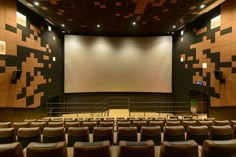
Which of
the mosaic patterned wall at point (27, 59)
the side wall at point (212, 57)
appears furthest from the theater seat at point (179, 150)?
the mosaic patterned wall at point (27, 59)

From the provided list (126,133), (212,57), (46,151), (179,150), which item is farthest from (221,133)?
(212,57)

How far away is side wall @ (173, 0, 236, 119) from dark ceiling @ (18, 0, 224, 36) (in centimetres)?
74

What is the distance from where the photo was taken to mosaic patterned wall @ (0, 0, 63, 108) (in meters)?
6.52

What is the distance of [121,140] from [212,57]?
23.2 ft

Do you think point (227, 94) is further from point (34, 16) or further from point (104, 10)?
point (34, 16)

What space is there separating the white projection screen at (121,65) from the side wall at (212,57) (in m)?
1.45

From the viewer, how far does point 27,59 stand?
315 inches

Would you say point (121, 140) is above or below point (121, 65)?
below

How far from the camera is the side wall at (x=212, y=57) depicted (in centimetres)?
712

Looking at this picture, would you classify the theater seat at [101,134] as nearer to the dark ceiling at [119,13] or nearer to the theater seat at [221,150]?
the theater seat at [221,150]

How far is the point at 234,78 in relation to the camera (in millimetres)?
6949

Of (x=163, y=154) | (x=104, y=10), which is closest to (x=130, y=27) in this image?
(x=104, y=10)

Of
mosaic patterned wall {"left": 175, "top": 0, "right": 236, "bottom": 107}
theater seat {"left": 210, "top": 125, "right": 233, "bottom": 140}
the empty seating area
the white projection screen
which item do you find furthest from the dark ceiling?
theater seat {"left": 210, "top": 125, "right": 233, "bottom": 140}

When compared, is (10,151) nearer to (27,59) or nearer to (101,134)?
(101,134)
